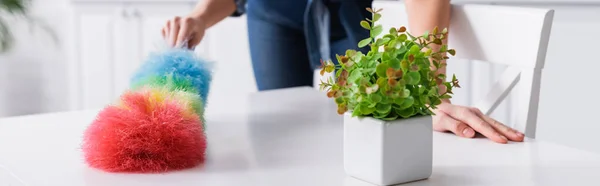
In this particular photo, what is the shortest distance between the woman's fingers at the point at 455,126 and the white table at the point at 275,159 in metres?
0.01

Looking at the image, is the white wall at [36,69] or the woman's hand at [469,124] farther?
the white wall at [36,69]

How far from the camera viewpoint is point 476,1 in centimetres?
269

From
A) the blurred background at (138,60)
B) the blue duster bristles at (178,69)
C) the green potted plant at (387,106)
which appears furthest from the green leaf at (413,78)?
the blurred background at (138,60)

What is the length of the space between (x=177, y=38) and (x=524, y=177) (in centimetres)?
77

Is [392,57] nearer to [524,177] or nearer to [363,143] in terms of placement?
[363,143]

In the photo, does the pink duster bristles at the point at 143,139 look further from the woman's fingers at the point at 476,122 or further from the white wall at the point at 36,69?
the white wall at the point at 36,69

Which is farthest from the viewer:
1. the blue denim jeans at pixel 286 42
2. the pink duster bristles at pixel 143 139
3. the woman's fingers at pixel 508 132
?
the blue denim jeans at pixel 286 42

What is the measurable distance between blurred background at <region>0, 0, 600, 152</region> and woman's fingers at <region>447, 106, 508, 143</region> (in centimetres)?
154

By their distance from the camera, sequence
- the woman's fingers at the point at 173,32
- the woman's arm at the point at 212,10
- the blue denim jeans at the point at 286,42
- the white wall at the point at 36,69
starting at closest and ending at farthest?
the woman's fingers at the point at 173,32
the woman's arm at the point at 212,10
the blue denim jeans at the point at 286,42
the white wall at the point at 36,69

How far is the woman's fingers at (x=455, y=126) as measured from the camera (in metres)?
1.16

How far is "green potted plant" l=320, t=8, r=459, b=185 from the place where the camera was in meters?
0.88

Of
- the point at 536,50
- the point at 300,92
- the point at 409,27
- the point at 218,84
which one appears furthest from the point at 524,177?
the point at 218,84

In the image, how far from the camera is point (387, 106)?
89 centimetres

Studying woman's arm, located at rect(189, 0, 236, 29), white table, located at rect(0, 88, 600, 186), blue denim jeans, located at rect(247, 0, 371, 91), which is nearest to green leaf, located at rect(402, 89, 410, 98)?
white table, located at rect(0, 88, 600, 186)
